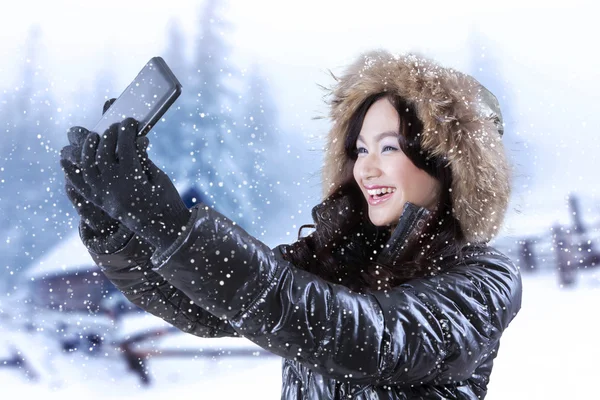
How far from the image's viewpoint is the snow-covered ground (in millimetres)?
3367

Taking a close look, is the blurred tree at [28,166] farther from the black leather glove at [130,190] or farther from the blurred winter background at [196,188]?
the black leather glove at [130,190]

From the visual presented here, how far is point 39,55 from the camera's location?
3.87 m

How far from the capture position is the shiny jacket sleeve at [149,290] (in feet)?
3.19

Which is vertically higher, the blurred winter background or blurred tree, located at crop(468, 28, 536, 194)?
blurred tree, located at crop(468, 28, 536, 194)

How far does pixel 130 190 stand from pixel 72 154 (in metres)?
0.11

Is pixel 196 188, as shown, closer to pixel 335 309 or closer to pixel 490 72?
pixel 490 72

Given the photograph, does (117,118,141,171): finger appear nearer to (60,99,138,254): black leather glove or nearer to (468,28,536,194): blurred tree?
(60,99,138,254): black leather glove

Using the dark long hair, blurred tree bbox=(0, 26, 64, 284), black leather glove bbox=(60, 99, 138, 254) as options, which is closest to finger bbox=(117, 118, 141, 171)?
black leather glove bbox=(60, 99, 138, 254)

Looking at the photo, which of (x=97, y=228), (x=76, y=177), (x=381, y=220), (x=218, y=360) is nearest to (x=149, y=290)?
(x=97, y=228)

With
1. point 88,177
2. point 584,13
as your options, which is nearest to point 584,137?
point 584,13

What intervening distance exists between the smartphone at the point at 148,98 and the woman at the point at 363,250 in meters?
0.06

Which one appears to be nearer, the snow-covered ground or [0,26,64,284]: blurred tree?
the snow-covered ground

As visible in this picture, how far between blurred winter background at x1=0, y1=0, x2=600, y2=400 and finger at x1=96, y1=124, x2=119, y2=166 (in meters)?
2.58

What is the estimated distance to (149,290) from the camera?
41.4 inches
